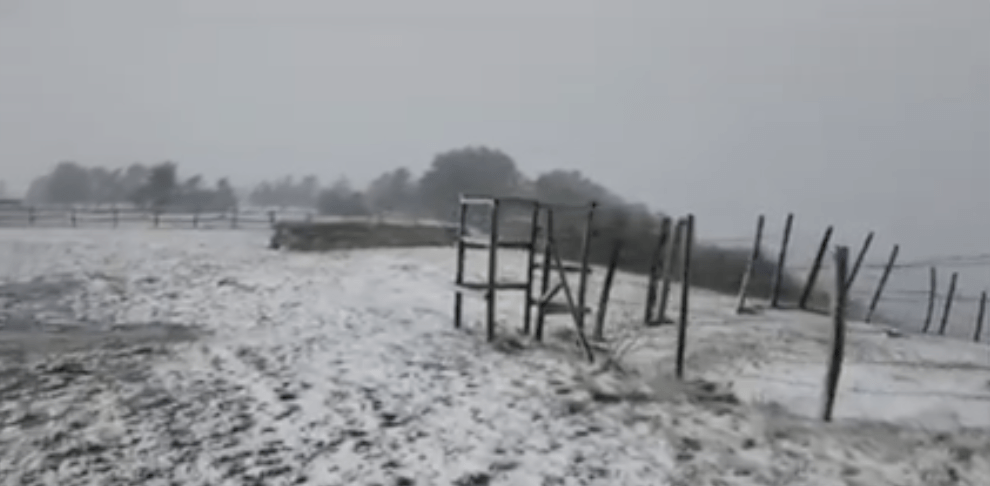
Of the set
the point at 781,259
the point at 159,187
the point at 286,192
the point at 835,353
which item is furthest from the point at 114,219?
the point at 286,192

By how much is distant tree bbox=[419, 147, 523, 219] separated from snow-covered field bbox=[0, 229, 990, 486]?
6673 centimetres

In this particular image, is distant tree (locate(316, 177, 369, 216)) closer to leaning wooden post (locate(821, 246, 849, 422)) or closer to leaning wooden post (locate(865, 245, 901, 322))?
leaning wooden post (locate(865, 245, 901, 322))

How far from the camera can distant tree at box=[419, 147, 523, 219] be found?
287 ft

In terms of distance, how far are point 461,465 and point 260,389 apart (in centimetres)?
387

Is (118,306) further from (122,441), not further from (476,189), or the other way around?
(476,189)

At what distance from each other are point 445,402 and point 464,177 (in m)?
82.2

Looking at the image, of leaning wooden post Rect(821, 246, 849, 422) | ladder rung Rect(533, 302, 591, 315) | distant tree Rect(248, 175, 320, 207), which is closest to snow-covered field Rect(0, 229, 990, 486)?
leaning wooden post Rect(821, 246, 849, 422)

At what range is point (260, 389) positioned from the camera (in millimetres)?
10703

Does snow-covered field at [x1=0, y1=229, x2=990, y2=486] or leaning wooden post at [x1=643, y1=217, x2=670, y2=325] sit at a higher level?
leaning wooden post at [x1=643, y1=217, x2=670, y2=325]

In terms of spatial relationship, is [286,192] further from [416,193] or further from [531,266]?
[531,266]

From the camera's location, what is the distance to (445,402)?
1031 centimetres

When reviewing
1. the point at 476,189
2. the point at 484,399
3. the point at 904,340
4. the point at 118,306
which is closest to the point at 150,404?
the point at 484,399

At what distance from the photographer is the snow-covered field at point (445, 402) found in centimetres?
796

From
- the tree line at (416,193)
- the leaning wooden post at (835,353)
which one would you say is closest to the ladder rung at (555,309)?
the leaning wooden post at (835,353)
